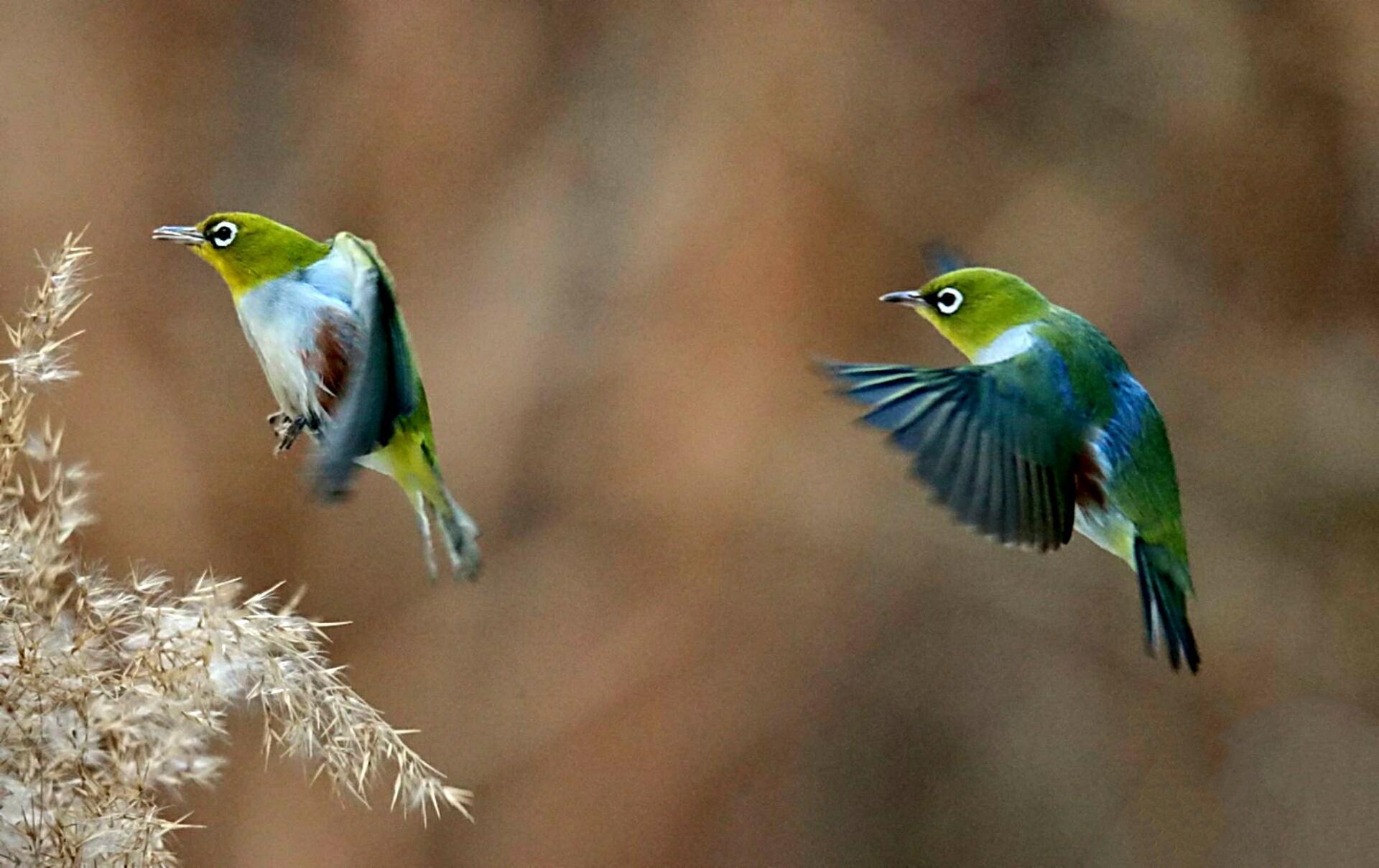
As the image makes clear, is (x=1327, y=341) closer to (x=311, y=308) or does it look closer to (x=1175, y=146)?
(x=1175, y=146)

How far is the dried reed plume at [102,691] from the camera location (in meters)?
0.64

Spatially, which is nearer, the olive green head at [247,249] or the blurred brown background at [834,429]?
the olive green head at [247,249]

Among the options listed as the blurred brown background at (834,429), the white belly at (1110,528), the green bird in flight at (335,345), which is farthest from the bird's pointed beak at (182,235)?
the blurred brown background at (834,429)

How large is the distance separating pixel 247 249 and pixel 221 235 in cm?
1

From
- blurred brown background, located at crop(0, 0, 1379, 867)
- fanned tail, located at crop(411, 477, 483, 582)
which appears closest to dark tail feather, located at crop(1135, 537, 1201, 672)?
fanned tail, located at crop(411, 477, 483, 582)

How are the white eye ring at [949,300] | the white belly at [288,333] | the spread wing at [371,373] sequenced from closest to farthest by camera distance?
the spread wing at [371,373] → the white belly at [288,333] → the white eye ring at [949,300]

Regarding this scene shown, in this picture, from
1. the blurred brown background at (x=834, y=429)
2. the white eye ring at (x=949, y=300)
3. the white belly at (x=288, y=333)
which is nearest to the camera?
the white belly at (x=288, y=333)

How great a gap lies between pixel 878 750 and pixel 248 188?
40.8 inches

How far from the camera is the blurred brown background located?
1861 mm

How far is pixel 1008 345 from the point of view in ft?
→ 2.65

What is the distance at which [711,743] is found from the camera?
193 centimetres

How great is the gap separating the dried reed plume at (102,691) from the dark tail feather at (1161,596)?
1.25 ft

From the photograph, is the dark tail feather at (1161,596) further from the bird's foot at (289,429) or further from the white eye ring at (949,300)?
the bird's foot at (289,429)

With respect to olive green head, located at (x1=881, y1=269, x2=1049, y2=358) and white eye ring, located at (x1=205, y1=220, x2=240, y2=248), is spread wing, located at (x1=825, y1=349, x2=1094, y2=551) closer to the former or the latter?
olive green head, located at (x1=881, y1=269, x2=1049, y2=358)
